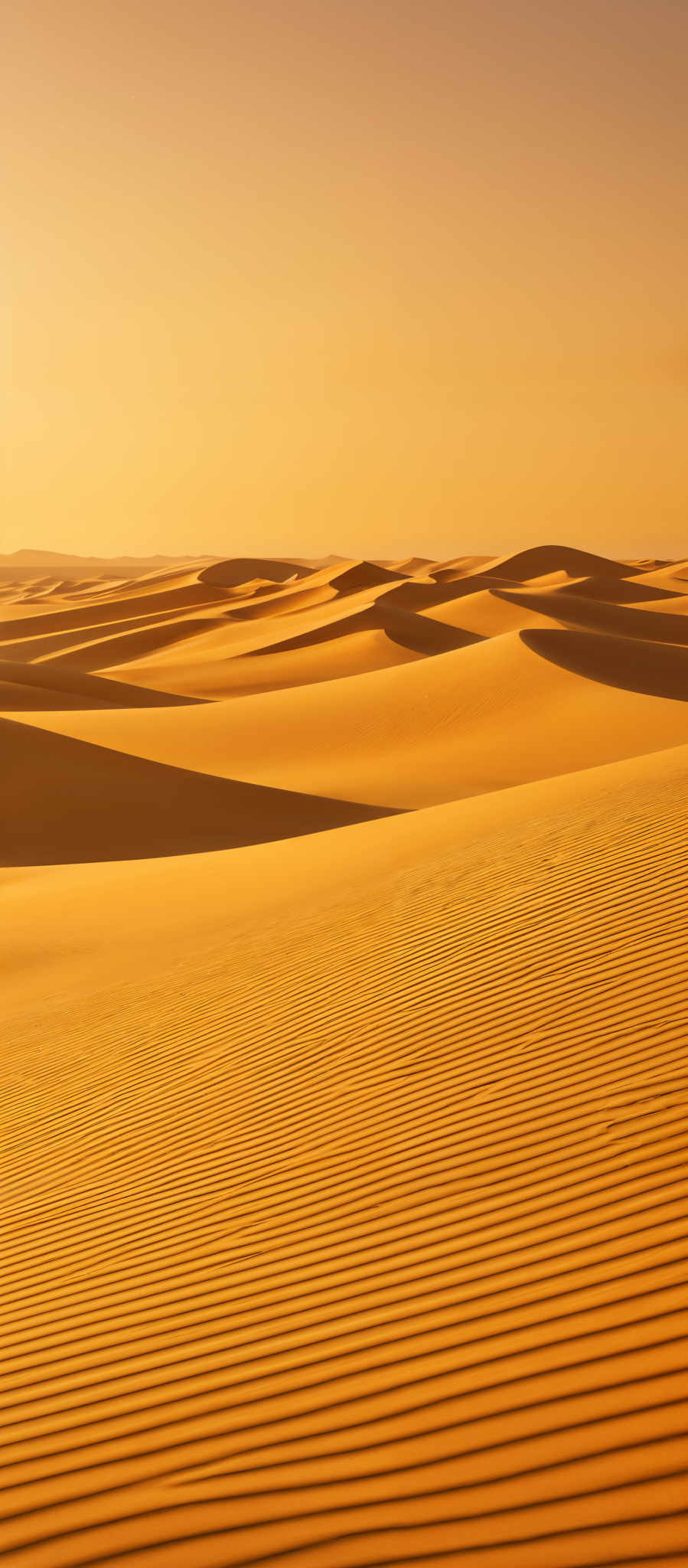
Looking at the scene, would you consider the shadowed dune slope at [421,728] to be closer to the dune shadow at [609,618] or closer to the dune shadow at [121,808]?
the dune shadow at [121,808]

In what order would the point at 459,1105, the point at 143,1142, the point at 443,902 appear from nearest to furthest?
the point at 459,1105 → the point at 143,1142 → the point at 443,902

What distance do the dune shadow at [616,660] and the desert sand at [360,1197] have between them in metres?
16.9

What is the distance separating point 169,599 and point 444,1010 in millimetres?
70127

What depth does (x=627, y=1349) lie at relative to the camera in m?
2.85

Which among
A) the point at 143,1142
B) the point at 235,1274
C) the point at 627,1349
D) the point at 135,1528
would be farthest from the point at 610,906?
the point at 135,1528

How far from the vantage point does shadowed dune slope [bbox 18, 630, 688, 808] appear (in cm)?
2186

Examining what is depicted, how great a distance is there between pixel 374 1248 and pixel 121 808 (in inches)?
551

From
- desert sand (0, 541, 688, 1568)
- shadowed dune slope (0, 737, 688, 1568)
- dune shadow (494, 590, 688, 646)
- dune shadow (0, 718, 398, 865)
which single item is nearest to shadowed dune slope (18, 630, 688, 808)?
dune shadow (0, 718, 398, 865)

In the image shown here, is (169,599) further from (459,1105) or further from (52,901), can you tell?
(459,1105)

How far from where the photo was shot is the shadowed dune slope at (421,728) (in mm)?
21859

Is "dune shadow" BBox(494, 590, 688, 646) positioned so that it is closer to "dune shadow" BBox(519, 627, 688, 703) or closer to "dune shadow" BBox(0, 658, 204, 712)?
"dune shadow" BBox(519, 627, 688, 703)

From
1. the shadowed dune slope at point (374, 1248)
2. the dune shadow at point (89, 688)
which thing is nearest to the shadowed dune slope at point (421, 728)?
the dune shadow at point (89, 688)

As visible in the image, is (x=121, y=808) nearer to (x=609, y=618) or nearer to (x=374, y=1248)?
(x=374, y=1248)

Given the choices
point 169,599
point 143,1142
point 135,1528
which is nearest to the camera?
point 135,1528
